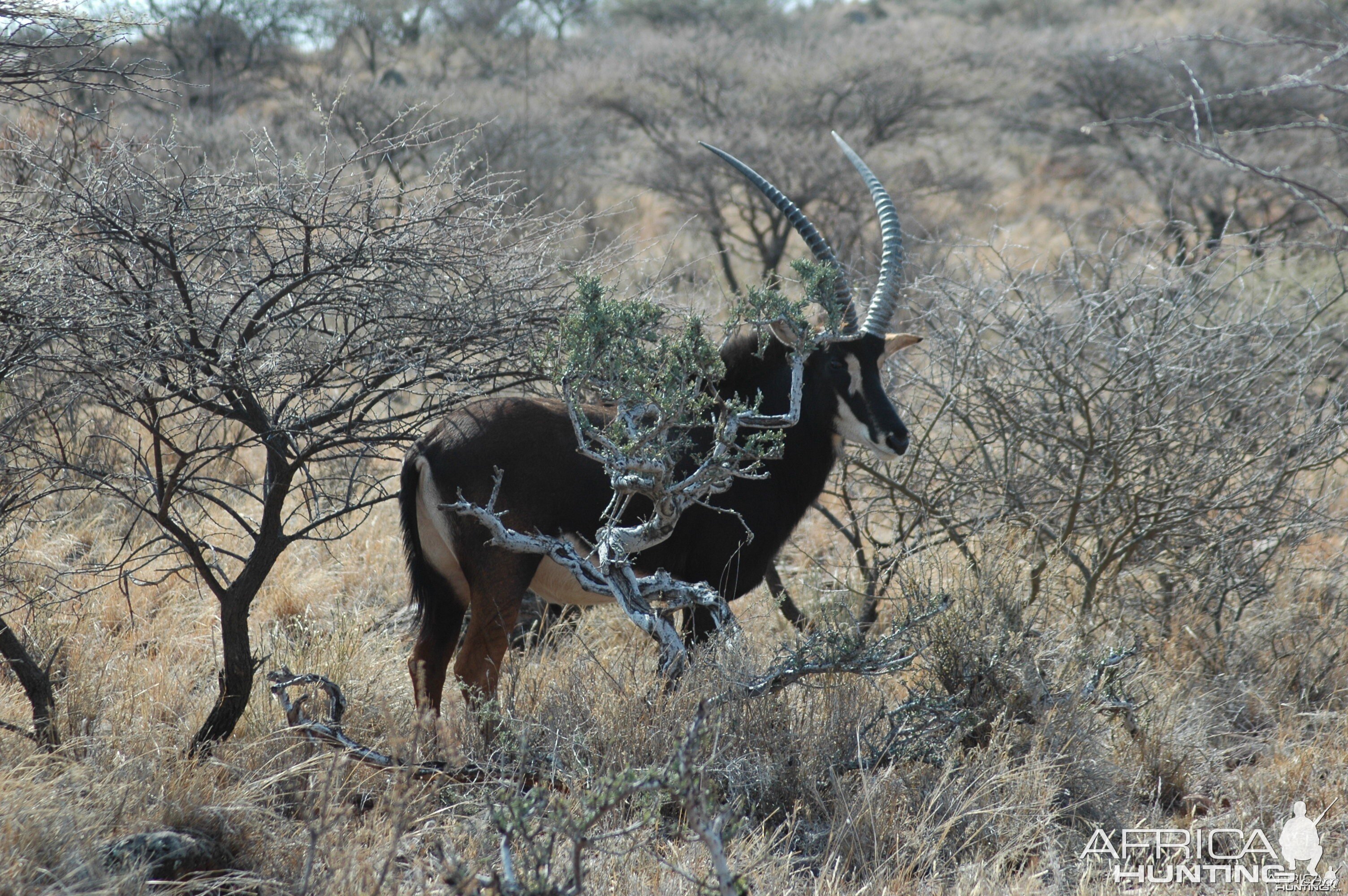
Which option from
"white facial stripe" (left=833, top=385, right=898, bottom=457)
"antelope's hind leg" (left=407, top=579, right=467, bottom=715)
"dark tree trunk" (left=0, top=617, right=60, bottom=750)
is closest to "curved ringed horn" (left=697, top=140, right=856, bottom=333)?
"white facial stripe" (left=833, top=385, right=898, bottom=457)

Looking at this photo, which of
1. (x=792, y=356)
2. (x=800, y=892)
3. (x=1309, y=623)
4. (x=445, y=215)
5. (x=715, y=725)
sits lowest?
(x=1309, y=623)

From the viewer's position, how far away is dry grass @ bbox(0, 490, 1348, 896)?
298 centimetres

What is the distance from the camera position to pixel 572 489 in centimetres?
416

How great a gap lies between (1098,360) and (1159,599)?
1.39 meters

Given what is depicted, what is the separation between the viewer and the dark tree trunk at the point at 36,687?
3664mm

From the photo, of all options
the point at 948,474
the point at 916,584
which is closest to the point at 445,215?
the point at 916,584

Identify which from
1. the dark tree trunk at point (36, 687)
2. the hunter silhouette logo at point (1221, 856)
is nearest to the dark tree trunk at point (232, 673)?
the dark tree trunk at point (36, 687)

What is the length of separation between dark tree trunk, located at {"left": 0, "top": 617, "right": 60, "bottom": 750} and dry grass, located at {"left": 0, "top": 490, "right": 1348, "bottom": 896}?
6cm

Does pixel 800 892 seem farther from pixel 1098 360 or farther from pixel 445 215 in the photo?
pixel 1098 360

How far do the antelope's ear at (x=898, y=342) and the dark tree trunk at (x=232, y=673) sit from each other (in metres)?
2.78

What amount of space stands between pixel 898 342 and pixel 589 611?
2225 mm

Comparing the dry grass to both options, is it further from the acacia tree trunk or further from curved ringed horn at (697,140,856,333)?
curved ringed horn at (697,140,856,333)

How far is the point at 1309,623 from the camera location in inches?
208

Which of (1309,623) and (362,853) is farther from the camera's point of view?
(1309,623)
